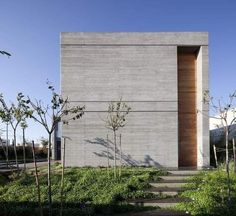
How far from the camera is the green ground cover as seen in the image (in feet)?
29.5

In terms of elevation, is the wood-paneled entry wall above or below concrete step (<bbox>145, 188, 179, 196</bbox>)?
above

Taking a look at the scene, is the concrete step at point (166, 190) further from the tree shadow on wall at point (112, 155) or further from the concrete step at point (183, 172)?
the tree shadow on wall at point (112, 155)

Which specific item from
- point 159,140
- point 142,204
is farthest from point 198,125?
point 142,204

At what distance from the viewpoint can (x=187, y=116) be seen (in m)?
17.6

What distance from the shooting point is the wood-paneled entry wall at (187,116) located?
57.5 ft

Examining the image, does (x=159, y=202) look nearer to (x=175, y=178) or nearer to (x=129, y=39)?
(x=175, y=178)

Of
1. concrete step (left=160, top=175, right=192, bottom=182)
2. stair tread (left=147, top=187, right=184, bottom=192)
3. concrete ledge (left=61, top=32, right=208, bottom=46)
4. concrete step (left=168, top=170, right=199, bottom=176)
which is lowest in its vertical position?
stair tread (left=147, top=187, right=184, bottom=192)

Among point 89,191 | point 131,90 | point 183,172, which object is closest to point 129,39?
point 131,90

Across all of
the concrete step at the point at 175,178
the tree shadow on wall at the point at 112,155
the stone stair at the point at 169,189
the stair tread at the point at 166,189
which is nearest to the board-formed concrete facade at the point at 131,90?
the tree shadow on wall at the point at 112,155

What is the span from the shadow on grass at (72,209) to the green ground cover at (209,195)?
127cm

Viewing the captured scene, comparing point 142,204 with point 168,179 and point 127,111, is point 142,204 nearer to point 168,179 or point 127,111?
A: point 168,179

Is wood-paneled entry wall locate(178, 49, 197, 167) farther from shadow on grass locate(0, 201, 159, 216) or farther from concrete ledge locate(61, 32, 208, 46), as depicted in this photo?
shadow on grass locate(0, 201, 159, 216)

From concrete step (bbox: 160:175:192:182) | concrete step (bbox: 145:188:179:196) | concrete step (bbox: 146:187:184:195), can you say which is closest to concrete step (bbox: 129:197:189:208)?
concrete step (bbox: 145:188:179:196)

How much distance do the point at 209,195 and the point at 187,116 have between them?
7746 mm
